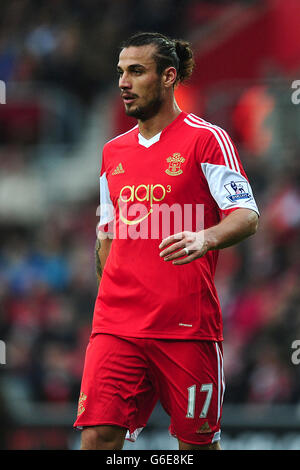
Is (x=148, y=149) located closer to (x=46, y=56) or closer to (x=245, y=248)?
(x=245, y=248)

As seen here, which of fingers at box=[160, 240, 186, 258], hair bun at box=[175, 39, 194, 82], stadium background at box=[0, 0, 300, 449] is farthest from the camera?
stadium background at box=[0, 0, 300, 449]

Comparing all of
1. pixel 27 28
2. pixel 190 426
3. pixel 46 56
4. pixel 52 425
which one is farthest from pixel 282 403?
pixel 27 28

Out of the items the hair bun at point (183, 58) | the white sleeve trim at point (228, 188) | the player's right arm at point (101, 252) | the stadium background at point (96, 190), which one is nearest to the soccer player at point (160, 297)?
the white sleeve trim at point (228, 188)

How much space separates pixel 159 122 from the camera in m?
5.39

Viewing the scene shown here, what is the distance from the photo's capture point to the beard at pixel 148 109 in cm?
534

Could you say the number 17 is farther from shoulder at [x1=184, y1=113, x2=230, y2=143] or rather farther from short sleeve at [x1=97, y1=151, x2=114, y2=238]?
shoulder at [x1=184, y1=113, x2=230, y2=143]

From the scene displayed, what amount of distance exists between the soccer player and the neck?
0.31 feet

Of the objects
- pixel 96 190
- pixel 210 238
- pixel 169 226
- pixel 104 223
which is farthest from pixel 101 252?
pixel 96 190

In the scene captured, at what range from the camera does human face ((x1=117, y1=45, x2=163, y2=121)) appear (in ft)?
17.4

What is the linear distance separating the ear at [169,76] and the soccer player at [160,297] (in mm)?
55

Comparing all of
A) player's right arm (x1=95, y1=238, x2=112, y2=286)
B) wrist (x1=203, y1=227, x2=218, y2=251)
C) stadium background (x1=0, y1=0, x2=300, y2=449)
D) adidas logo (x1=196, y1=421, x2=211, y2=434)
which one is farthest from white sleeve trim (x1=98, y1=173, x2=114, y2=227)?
stadium background (x1=0, y1=0, x2=300, y2=449)

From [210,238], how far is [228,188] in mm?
411

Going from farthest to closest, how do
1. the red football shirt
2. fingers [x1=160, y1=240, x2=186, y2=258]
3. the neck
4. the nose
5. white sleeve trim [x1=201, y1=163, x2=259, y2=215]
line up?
the neck
the nose
the red football shirt
white sleeve trim [x1=201, y1=163, x2=259, y2=215]
fingers [x1=160, y1=240, x2=186, y2=258]
